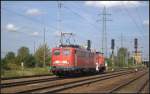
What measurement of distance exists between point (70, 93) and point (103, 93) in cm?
173

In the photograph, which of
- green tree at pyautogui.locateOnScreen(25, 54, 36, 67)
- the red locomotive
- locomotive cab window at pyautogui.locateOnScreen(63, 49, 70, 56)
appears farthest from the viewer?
green tree at pyautogui.locateOnScreen(25, 54, 36, 67)

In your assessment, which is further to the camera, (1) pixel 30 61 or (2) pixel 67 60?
(1) pixel 30 61

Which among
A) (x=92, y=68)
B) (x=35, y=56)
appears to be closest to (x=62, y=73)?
(x=92, y=68)

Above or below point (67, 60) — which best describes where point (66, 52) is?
above

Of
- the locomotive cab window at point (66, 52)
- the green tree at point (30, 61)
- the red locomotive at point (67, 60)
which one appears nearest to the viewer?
the red locomotive at point (67, 60)

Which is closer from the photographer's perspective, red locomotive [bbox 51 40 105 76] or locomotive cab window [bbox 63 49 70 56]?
red locomotive [bbox 51 40 105 76]

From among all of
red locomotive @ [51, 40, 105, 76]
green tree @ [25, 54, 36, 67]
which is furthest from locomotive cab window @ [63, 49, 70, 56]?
green tree @ [25, 54, 36, 67]

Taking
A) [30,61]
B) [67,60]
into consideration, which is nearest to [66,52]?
[67,60]

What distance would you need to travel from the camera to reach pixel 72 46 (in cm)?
4153

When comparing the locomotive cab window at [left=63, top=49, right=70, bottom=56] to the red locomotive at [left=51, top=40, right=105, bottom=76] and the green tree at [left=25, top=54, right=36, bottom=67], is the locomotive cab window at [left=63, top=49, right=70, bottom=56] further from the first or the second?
the green tree at [left=25, top=54, right=36, bottom=67]

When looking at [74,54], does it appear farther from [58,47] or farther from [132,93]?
[132,93]

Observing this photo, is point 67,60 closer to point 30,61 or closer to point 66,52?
point 66,52

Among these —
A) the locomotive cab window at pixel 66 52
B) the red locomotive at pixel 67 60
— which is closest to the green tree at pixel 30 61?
the red locomotive at pixel 67 60

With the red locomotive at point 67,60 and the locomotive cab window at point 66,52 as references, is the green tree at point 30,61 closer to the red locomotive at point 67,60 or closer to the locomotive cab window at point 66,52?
the red locomotive at point 67,60
